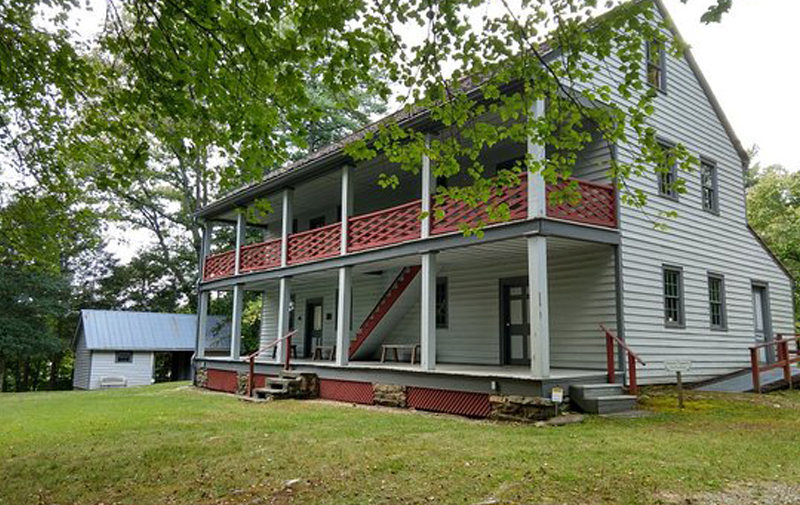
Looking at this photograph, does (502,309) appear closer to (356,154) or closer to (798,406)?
(798,406)

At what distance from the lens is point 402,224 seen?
13.6 m

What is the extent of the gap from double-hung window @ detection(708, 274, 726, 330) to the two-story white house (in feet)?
0.15

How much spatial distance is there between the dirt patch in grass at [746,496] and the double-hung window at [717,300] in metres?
10.4

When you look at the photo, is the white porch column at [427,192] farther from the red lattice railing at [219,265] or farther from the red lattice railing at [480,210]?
the red lattice railing at [219,265]

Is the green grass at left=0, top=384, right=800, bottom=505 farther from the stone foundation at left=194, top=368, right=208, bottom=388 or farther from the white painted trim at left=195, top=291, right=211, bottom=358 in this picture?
the white painted trim at left=195, top=291, right=211, bottom=358

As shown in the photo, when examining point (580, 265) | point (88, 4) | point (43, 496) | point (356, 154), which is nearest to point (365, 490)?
point (43, 496)

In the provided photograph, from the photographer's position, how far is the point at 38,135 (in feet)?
29.8

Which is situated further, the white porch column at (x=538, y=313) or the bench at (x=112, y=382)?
the bench at (x=112, y=382)

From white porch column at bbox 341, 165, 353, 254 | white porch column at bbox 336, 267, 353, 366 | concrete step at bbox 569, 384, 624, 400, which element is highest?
white porch column at bbox 341, 165, 353, 254

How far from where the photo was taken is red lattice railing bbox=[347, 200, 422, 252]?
13.3 meters

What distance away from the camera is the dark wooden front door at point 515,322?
46.1ft

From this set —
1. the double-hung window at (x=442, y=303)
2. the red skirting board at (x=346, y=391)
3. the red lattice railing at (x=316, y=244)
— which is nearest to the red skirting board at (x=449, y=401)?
the red skirting board at (x=346, y=391)

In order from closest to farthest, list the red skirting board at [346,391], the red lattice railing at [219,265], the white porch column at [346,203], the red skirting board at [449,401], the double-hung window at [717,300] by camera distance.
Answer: the red skirting board at [449,401] → the red skirting board at [346,391] → the double-hung window at [717,300] → the white porch column at [346,203] → the red lattice railing at [219,265]

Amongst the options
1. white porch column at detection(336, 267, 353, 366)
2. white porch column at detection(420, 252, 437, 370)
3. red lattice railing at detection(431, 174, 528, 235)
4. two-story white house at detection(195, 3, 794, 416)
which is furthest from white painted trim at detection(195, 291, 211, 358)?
red lattice railing at detection(431, 174, 528, 235)
